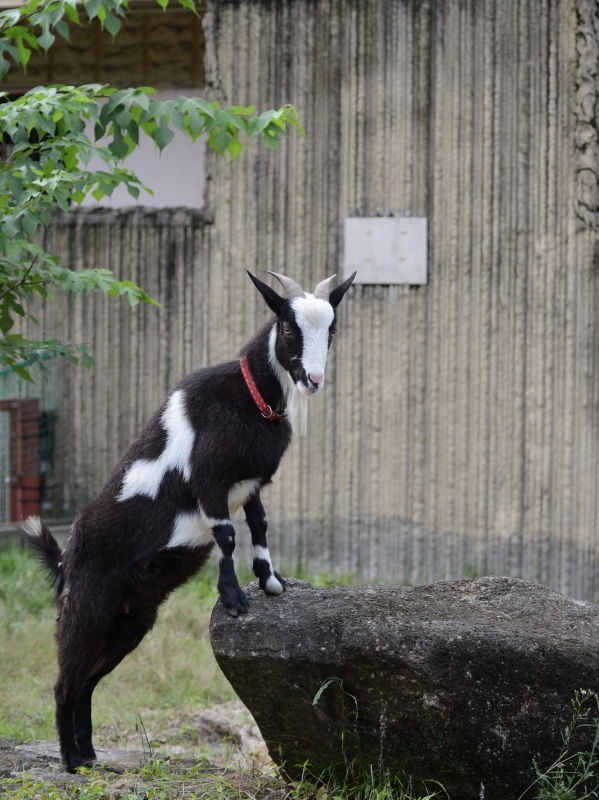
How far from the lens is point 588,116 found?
8.04 m

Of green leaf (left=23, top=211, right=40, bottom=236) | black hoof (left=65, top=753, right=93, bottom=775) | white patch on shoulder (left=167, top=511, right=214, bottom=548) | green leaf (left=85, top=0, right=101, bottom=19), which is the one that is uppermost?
green leaf (left=85, top=0, right=101, bottom=19)

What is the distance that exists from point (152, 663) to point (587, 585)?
11.3ft

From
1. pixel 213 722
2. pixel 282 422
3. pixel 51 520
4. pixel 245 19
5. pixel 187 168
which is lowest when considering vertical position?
pixel 213 722

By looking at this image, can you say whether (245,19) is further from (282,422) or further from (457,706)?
(457,706)

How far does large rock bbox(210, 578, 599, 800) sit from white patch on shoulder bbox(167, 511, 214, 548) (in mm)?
314

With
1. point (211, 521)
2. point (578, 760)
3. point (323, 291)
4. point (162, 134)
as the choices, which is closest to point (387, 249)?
point (162, 134)

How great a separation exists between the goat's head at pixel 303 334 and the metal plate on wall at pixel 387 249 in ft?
14.1

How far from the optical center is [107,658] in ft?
15.6

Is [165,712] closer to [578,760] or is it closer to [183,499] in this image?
[183,499]

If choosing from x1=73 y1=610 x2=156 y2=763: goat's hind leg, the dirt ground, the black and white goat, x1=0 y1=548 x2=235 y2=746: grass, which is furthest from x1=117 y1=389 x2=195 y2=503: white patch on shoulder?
x1=0 y1=548 x2=235 y2=746: grass

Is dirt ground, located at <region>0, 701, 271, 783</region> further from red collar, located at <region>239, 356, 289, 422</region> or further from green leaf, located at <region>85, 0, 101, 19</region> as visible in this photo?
green leaf, located at <region>85, 0, 101, 19</region>

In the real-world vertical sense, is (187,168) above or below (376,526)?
above

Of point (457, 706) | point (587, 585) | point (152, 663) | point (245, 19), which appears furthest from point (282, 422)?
point (245, 19)

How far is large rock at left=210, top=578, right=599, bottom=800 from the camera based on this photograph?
3.87 meters
